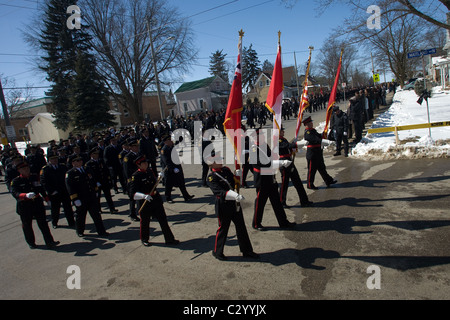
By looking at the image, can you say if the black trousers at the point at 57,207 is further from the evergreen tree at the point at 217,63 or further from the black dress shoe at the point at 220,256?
the evergreen tree at the point at 217,63

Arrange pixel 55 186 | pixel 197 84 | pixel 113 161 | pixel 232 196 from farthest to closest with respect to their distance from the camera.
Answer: pixel 197 84, pixel 113 161, pixel 55 186, pixel 232 196

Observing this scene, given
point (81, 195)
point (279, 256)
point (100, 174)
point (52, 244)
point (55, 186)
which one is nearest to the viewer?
point (279, 256)

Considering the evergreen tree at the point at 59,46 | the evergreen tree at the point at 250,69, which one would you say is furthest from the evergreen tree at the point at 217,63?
the evergreen tree at the point at 59,46

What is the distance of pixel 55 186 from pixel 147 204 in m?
3.07

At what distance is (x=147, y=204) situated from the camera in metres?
5.39

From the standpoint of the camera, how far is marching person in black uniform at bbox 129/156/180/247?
539 cm

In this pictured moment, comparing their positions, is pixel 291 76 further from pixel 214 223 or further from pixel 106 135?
pixel 214 223

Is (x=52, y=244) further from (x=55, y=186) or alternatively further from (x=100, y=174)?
(x=100, y=174)

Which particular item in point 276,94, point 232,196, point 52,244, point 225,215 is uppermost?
point 276,94

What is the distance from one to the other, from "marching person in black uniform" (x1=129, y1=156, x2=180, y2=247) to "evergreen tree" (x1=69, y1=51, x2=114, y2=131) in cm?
2583

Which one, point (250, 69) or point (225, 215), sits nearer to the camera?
point (225, 215)

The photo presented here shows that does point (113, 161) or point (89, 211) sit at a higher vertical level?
point (113, 161)

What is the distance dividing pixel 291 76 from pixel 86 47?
5552 cm

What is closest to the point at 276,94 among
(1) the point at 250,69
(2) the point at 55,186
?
(2) the point at 55,186
